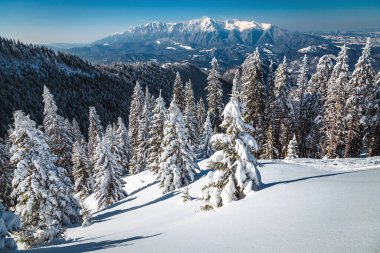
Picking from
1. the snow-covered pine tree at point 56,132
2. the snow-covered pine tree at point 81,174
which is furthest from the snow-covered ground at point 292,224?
the snow-covered pine tree at point 56,132

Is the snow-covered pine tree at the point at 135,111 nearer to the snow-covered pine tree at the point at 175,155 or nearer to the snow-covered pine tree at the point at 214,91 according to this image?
the snow-covered pine tree at the point at 214,91

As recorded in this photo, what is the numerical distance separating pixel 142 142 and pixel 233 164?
130ft

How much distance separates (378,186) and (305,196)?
2971mm

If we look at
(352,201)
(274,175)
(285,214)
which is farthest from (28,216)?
(352,201)

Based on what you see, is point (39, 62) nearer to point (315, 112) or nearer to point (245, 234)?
point (315, 112)

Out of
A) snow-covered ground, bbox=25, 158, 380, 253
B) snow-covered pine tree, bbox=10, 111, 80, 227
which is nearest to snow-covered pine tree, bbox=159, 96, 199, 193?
snow-covered pine tree, bbox=10, 111, 80, 227

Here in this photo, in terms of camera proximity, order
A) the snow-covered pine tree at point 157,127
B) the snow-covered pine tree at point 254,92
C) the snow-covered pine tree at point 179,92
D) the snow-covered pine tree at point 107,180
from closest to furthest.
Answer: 1. the snow-covered pine tree at point 254,92
2. the snow-covered pine tree at point 107,180
3. the snow-covered pine tree at point 157,127
4. the snow-covered pine tree at point 179,92

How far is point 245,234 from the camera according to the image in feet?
24.4

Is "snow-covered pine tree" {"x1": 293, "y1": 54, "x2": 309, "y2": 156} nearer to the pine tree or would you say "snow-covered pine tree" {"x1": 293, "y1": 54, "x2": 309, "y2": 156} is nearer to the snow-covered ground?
the pine tree

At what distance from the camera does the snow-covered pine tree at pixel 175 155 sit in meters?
27.9

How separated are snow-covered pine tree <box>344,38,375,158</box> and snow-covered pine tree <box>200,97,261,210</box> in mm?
25867

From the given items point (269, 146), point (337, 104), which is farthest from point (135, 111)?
point (337, 104)

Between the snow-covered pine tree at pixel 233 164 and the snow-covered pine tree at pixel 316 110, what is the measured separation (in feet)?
99.9

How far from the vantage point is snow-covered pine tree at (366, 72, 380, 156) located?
109ft
